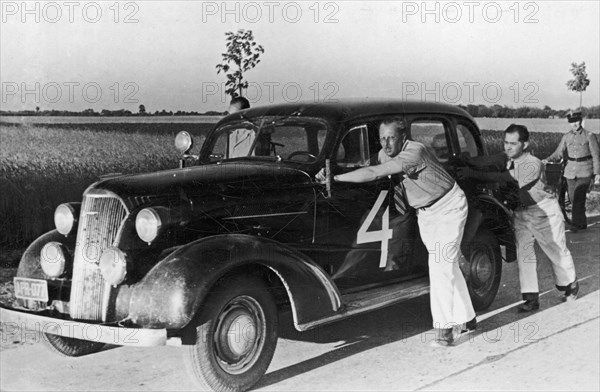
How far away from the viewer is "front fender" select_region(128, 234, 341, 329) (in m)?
4.30

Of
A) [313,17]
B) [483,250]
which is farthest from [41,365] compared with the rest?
[483,250]

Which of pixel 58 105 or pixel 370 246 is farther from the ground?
pixel 58 105

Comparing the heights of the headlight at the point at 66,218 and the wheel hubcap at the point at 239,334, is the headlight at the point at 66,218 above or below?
above

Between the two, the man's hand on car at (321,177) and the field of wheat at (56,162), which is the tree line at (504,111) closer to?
the field of wheat at (56,162)

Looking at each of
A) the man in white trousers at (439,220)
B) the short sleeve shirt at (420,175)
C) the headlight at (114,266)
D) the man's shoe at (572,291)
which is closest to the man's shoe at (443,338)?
the man in white trousers at (439,220)

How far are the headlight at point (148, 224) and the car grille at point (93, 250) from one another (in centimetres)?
15

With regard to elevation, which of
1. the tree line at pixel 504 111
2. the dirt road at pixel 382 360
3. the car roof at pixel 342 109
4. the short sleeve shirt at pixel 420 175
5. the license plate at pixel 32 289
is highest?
the tree line at pixel 504 111

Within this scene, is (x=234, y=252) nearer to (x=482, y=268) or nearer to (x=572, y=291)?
(x=482, y=268)

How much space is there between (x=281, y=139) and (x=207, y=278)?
1.94m

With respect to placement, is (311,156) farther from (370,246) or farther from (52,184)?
(52,184)

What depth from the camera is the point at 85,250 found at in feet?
15.7

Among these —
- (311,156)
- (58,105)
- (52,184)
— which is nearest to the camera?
(311,156)

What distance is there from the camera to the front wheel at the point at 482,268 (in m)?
6.66

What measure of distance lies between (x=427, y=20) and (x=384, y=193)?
5.41ft
